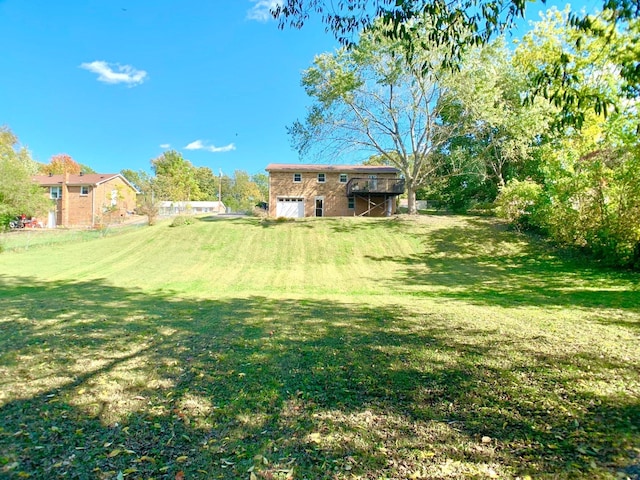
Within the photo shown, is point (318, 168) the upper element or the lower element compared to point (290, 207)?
upper

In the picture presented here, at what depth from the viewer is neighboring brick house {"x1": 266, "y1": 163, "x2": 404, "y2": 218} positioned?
3153cm

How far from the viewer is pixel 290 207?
3164 cm

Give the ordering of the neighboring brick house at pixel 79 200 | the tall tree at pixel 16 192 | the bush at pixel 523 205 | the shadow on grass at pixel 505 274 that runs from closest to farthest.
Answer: the shadow on grass at pixel 505 274 < the bush at pixel 523 205 < the tall tree at pixel 16 192 < the neighboring brick house at pixel 79 200

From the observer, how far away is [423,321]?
5.62 m

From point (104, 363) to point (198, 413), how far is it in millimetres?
1591

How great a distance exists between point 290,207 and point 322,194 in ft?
9.85

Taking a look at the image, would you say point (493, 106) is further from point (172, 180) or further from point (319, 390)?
point (172, 180)

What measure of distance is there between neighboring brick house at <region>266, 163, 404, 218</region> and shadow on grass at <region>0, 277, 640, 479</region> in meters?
27.0

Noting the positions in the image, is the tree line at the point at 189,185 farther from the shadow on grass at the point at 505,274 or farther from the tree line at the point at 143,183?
the shadow on grass at the point at 505,274

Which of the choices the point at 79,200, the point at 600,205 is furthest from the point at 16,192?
the point at 600,205

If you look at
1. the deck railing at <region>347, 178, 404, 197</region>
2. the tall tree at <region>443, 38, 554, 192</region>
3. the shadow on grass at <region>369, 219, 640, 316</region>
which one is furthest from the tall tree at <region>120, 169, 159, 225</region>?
the tall tree at <region>443, 38, 554, 192</region>

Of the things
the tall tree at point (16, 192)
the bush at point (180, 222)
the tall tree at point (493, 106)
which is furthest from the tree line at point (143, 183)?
the tall tree at point (493, 106)

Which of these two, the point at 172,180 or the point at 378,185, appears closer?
the point at 378,185

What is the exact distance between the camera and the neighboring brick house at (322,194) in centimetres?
3153
